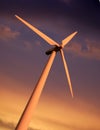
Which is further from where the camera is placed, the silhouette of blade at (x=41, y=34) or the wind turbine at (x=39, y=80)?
the silhouette of blade at (x=41, y=34)

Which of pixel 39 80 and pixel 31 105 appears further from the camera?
pixel 39 80

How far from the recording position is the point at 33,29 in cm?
3825

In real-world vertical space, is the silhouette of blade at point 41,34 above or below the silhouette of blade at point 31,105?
above

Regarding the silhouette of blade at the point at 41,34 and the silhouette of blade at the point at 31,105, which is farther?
the silhouette of blade at the point at 41,34

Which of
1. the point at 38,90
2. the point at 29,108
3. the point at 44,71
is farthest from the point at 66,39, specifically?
the point at 29,108

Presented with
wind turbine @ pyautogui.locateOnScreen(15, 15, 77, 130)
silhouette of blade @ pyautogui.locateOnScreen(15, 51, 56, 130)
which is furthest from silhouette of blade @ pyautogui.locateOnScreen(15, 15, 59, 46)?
silhouette of blade @ pyautogui.locateOnScreen(15, 51, 56, 130)

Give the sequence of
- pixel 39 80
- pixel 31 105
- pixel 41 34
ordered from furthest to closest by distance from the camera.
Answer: pixel 41 34, pixel 39 80, pixel 31 105

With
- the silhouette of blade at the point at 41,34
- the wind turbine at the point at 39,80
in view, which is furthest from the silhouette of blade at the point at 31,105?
the silhouette of blade at the point at 41,34

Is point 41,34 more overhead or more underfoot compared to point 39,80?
more overhead

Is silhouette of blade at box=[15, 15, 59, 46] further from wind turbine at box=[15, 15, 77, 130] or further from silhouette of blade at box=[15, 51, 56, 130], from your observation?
silhouette of blade at box=[15, 51, 56, 130]

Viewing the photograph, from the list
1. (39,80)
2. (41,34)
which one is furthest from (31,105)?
(41,34)

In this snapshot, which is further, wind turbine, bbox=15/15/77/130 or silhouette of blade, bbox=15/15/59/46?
silhouette of blade, bbox=15/15/59/46

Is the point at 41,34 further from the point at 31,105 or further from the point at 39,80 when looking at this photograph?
the point at 31,105

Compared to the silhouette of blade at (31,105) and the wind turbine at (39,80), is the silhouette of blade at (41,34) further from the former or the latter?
the silhouette of blade at (31,105)
